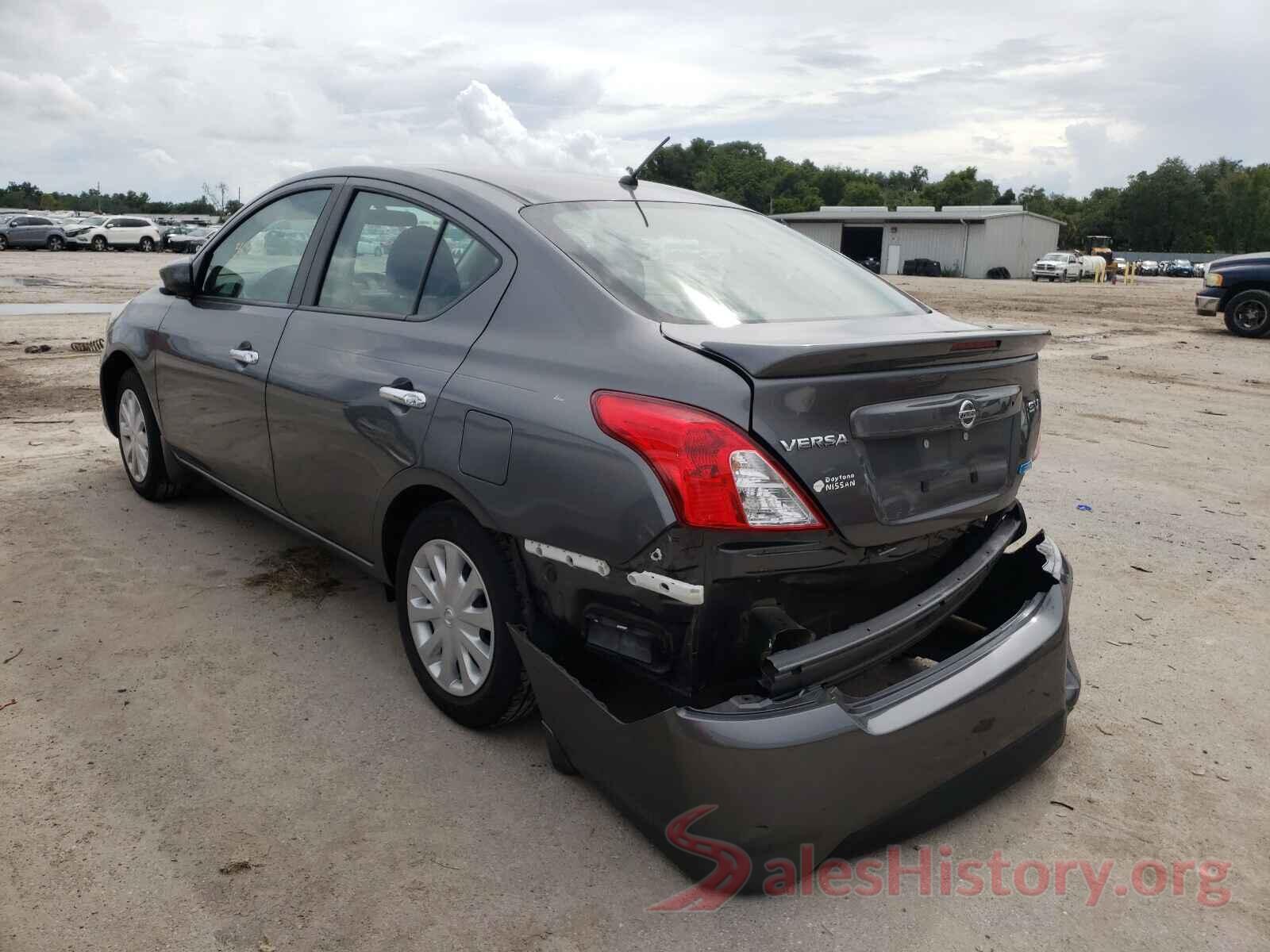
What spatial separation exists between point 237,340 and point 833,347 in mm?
2665

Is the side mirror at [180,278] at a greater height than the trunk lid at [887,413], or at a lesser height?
greater

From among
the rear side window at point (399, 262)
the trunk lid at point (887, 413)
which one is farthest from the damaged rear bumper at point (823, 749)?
the rear side window at point (399, 262)

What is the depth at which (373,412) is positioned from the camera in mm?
3191

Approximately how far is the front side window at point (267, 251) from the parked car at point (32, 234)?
4082cm

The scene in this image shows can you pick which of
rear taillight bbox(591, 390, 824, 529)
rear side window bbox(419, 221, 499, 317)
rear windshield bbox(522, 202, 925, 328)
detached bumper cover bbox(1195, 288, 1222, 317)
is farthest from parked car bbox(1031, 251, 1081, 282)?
rear taillight bbox(591, 390, 824, 529)

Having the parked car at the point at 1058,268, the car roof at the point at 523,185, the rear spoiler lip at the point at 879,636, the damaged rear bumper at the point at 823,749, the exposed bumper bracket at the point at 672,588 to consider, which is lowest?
the damaged rear bumper at the point at 823,749

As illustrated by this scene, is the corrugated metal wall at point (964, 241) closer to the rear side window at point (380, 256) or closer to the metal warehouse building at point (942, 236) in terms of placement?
the metal warehouse building at point (942, 236)

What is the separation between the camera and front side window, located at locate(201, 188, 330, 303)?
3885 mm

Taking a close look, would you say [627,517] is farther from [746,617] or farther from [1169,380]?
A: [1169,380]

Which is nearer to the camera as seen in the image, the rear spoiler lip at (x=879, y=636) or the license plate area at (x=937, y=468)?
the rear spoiler lip at (x=879, y=636)

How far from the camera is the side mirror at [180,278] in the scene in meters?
4.49

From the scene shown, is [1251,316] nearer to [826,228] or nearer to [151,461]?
[151,461]

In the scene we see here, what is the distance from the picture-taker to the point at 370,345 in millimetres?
3299

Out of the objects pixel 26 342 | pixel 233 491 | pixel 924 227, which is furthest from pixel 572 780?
pixel 924 227
